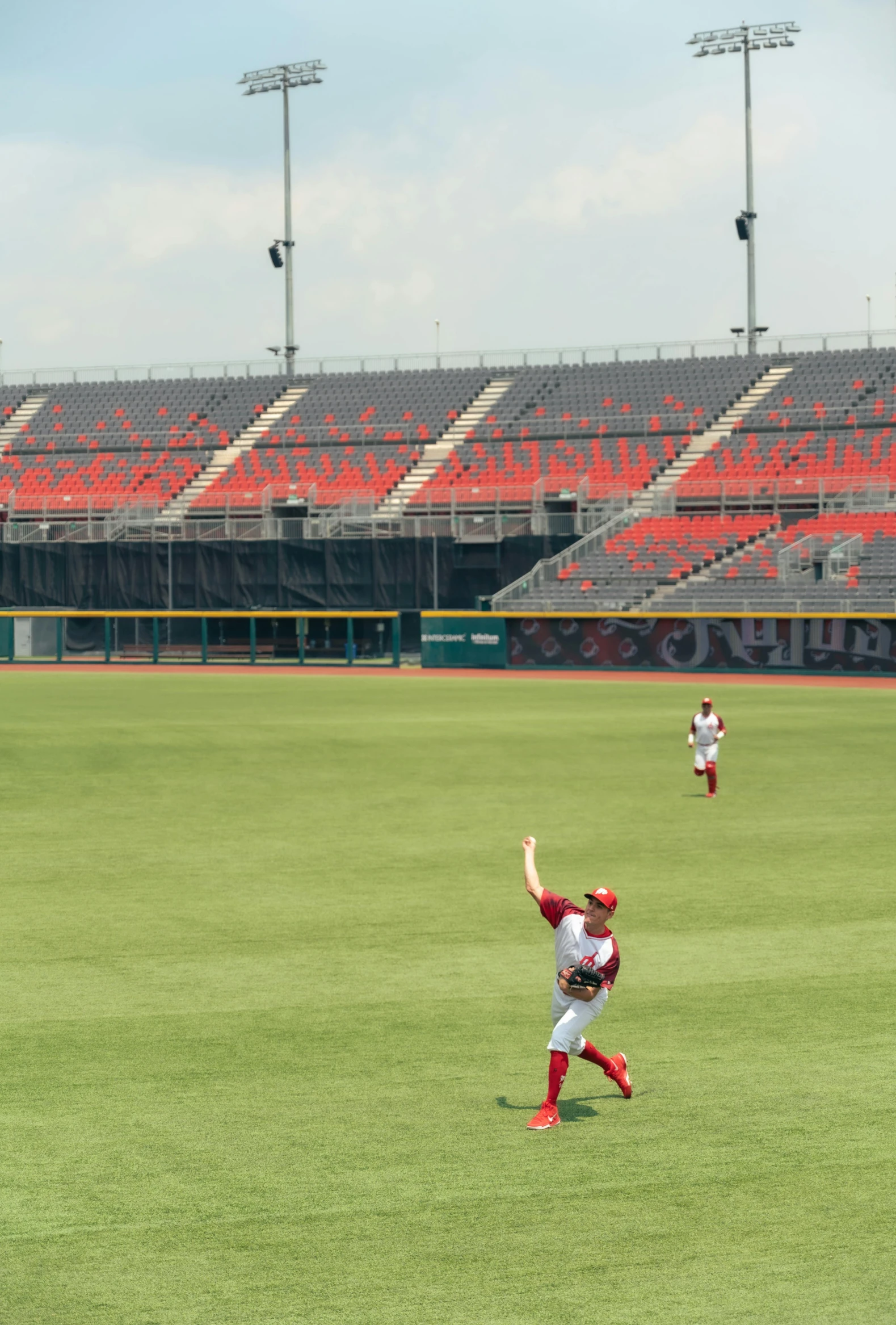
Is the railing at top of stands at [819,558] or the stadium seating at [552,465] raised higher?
the stadium seating at [552,465]

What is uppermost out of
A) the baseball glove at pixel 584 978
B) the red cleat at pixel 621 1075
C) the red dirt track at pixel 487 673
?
the baseball glove at pixel 584 978

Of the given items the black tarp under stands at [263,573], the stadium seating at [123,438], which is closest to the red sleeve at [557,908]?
the black tarp under stands at [263,573]

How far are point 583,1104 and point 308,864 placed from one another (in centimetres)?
793

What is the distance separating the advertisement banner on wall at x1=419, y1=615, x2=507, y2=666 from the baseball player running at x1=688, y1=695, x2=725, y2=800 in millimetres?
30788

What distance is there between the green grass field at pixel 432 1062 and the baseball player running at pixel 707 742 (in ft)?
1.58

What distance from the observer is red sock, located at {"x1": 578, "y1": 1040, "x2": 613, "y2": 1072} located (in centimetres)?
875

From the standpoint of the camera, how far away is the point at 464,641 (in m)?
53.5

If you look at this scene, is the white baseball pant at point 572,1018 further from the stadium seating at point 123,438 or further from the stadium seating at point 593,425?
the stadium seating at point 123,438

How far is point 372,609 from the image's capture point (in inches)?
2408

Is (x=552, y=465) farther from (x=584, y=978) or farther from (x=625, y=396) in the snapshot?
(x=584, y=978)

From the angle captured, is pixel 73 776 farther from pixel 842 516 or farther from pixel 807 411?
pixel 807 411

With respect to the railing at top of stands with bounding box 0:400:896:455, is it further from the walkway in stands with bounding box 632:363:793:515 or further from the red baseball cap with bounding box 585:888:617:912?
the red baseball cap with bounding box 585:888:617:912

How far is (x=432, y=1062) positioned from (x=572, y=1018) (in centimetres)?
138

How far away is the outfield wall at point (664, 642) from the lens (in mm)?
47500
